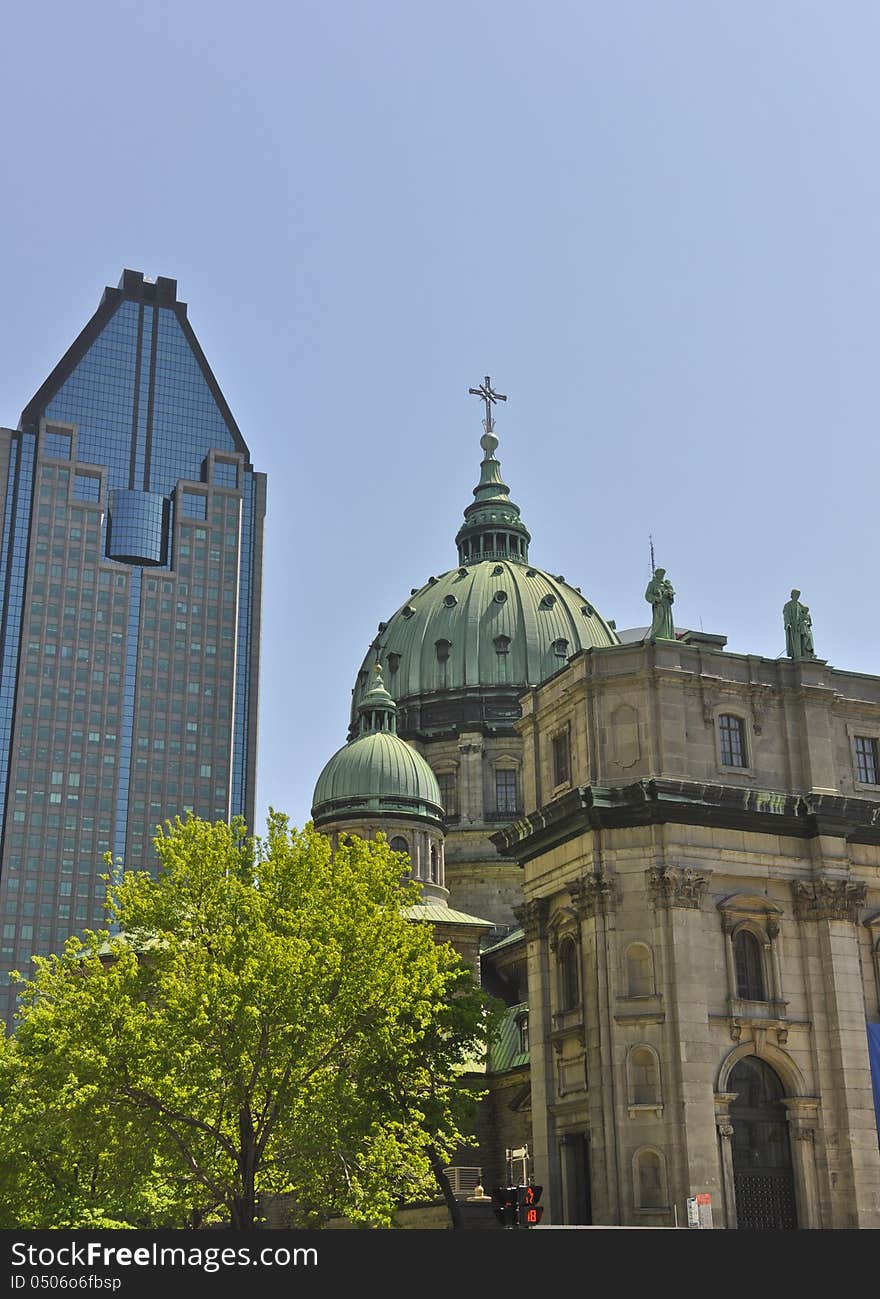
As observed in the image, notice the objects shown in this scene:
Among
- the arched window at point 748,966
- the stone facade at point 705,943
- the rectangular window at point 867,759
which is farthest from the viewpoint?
the rectangular window at point 867,759

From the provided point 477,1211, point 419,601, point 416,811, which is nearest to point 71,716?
point 419,601

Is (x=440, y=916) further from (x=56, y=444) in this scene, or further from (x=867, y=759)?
(x=56, y=444)

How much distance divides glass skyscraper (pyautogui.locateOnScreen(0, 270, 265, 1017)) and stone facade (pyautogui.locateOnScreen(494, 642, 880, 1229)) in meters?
110

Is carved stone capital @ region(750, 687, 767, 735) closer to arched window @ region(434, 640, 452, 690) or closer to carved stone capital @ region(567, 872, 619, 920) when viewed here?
carved stone capital @ region(567, 872, 619, 920)

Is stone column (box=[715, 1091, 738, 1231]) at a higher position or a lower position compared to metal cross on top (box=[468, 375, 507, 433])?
lower

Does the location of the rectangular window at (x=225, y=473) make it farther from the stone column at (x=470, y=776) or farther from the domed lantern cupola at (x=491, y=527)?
the stone column at (x=470, y=776)

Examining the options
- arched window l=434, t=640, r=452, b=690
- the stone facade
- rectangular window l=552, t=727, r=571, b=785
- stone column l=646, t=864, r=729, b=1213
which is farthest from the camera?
arched window l=434, t=640, r=452, b=690

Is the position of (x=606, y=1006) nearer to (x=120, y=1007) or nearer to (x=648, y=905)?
(x=648, y=905)

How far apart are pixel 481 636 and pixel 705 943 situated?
61045 millimetres

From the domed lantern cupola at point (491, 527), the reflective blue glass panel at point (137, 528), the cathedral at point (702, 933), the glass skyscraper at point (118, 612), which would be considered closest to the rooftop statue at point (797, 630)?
the cathedral at point (702, 933)

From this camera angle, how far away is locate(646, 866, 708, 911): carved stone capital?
57.4 meters

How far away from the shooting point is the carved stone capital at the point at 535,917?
2470 inches

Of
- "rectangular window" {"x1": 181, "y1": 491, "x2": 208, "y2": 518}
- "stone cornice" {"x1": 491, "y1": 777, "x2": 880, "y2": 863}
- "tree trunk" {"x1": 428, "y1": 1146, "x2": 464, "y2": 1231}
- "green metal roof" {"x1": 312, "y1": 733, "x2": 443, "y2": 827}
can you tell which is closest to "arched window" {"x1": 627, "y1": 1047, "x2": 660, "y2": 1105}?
"tree trunk" {"x1": 428, "y1": 1146, "x2": 464, "y2": 1231}

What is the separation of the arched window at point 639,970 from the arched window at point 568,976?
2.90 m
